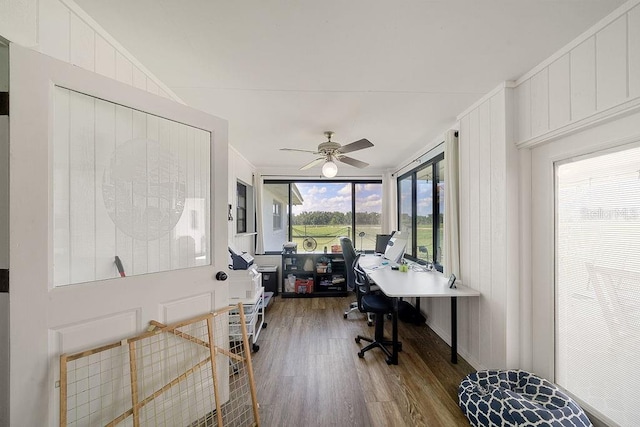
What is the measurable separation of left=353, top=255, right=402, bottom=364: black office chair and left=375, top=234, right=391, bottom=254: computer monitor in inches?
66.8

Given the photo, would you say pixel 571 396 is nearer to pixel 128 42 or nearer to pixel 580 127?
pixel 580 127

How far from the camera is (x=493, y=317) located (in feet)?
6.30

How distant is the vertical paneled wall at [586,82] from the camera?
1.18 meters

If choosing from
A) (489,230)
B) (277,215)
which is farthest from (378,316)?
(277,215)

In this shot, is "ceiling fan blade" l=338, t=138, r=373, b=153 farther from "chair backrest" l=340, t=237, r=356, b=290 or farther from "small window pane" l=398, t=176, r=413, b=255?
"small window pane" l=398, t=176, r=413, b=255

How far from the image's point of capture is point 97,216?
127 cm

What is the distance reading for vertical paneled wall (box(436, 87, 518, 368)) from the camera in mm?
1812

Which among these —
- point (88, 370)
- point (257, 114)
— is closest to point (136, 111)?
point (257, 114)

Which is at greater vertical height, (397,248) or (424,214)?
(424,214)

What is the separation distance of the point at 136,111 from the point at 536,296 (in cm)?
310

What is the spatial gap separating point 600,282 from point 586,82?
1224mm

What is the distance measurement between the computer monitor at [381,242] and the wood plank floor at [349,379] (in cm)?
155

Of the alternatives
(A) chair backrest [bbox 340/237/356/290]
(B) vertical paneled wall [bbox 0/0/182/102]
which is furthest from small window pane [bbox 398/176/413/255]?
(B) vertical paneled wall [bbox 0/0/182/102]

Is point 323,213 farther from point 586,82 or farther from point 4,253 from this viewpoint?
point 4,253
